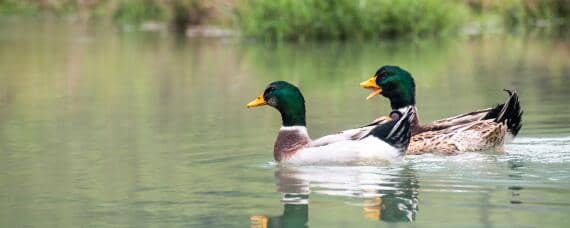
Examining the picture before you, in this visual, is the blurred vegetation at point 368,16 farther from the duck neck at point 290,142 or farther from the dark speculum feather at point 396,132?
the dark speculum feather at point 396,132

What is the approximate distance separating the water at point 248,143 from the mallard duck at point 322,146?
0.11m

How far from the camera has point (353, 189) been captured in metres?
9.66

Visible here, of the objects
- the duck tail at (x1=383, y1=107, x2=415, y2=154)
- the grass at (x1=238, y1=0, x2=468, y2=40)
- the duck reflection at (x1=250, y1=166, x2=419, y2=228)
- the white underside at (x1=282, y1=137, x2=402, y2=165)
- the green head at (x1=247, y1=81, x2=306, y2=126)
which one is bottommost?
the duck reflection at (x1=250, y1=166, x2=419, y2=228)

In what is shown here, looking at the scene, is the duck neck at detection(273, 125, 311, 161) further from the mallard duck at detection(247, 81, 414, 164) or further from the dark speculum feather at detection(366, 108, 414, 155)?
the dark speculum feather at detection(366, 108, 414, 155)

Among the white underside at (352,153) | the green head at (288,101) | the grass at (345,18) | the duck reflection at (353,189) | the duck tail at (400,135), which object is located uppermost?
the grass at (345,18)

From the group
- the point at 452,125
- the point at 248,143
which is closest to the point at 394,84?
the point at 452,125

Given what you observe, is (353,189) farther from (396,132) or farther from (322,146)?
(322,146)

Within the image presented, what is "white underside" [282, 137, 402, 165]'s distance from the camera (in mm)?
10609

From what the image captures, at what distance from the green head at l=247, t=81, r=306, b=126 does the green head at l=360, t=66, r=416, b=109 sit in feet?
2.67

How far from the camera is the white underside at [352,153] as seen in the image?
1061 centimetres

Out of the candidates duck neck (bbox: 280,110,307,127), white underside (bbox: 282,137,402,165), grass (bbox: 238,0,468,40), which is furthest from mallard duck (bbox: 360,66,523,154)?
grass (bbox: 238,0,468,40)

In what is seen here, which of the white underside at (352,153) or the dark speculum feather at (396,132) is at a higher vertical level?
the dark speculum feather at (396,132)

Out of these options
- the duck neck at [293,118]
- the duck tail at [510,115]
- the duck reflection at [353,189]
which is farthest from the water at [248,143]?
the duck neck at [293,118]

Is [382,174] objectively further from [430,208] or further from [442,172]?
[430,208]
